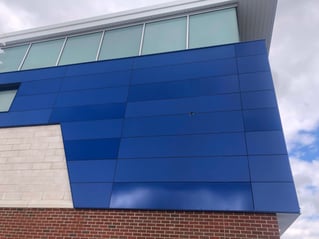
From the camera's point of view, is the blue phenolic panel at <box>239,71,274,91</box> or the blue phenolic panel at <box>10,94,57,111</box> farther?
the blue phenolic panel at <box>10,94,57,111</box>

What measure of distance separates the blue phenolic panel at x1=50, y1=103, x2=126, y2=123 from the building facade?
0.04 metres

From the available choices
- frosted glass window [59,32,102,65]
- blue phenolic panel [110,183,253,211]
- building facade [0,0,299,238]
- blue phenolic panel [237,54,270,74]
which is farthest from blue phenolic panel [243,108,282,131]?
frosted glass window [59,32,102,65]

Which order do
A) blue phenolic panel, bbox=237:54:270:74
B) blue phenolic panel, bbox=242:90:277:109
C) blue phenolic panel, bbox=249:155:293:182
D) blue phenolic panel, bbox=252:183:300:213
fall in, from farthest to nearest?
blue phenolic panel, bbox=237:54:270:74, blue phenolic panel, bbox=242:90:277:109, blue phenolic panel, bbox=249:155:293:182, blue phenolic panel, bbox=252:183:300:213

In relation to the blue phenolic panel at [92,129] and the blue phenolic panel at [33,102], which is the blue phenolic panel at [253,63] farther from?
the blue phenolic panel at [33,102]

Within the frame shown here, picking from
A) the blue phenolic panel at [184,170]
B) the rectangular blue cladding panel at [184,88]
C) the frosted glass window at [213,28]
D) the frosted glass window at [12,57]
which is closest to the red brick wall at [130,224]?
the blue phenolic panel at [184,170]

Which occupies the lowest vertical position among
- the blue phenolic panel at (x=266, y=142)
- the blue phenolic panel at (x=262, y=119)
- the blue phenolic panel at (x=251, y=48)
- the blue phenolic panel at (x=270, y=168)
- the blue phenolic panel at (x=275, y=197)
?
the blue phenolic panel at (x=275, y=197)

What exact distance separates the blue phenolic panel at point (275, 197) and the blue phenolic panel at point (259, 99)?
Answer: 2.37m

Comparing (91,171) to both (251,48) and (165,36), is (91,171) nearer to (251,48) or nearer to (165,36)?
(165,36)

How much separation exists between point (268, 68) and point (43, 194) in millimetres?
8110

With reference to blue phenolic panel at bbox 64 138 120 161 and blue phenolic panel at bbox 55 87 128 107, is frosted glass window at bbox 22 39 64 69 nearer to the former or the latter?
blue phenolic panel at bbox 55 87 128 107

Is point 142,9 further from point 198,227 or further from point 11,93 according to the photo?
point 198,227

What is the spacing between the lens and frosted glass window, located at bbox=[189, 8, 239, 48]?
357 inches

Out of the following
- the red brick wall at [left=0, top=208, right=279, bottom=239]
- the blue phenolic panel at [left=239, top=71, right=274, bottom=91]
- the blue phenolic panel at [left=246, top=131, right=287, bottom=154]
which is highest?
the blue phenolic panel at [left=239, top=71, right=274, bottom=91]

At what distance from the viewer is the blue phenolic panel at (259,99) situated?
22.8 feet
